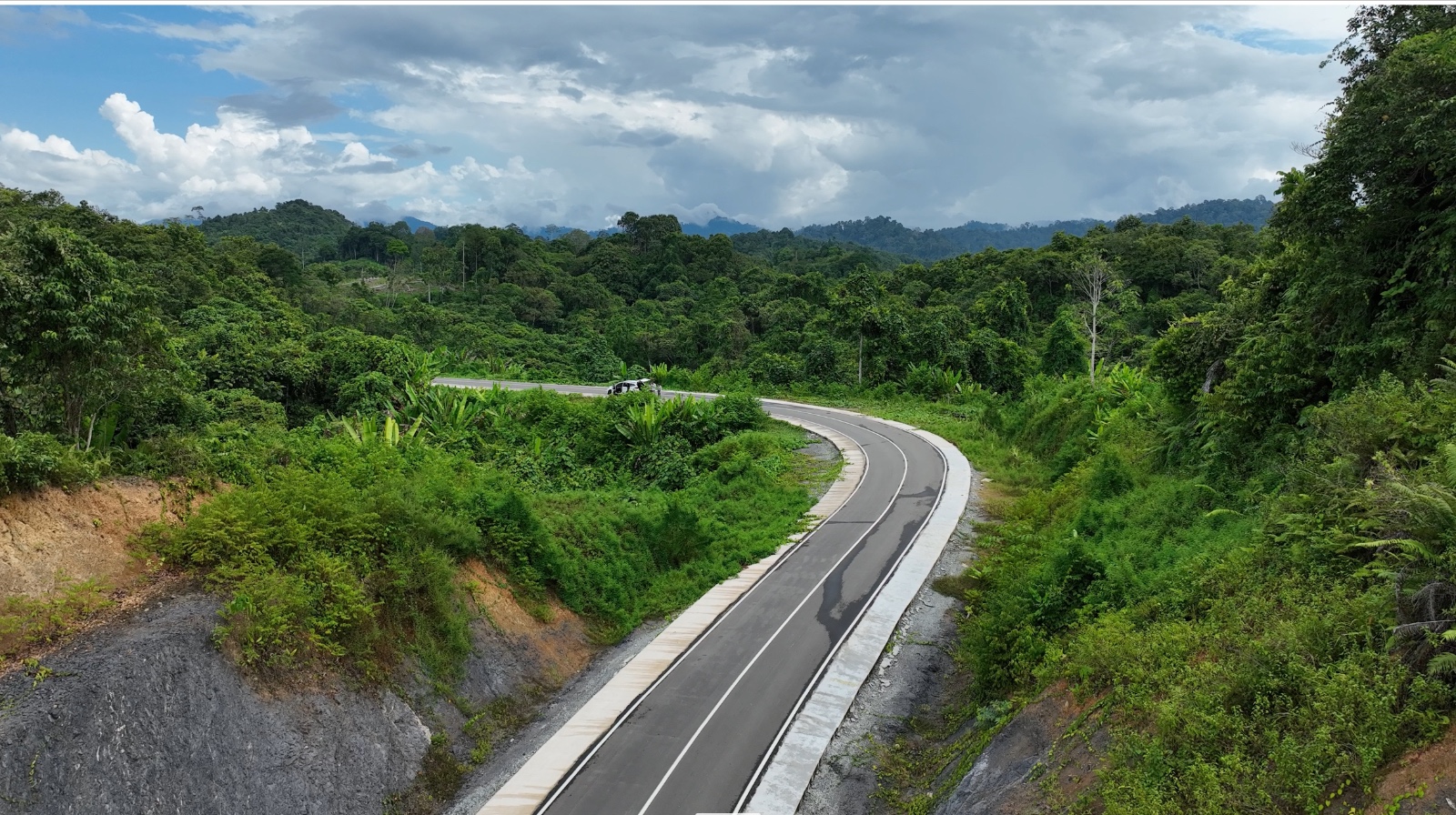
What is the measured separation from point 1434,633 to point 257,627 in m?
14.5

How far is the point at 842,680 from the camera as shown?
51.2ft

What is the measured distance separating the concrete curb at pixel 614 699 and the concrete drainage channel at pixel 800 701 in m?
0.02

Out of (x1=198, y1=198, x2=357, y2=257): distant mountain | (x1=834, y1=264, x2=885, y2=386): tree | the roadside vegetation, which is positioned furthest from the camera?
(x1=198, y1=198, x2=357, y2=257): distant mountain

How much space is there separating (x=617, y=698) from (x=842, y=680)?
4.47 metres

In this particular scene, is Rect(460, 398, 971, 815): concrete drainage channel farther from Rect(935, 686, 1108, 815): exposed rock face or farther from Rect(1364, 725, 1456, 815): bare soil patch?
Rect(1364, 725, 1456, 815): bare soil patch

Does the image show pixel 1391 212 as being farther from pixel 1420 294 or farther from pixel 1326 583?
pixel 1326 583

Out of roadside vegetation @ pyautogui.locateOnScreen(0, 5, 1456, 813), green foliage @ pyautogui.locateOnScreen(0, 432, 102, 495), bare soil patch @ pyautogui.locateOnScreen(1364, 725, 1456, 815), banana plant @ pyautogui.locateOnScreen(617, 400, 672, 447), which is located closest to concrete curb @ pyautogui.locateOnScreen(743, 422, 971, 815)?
roadside vegetation @ pyautogui.locateOnScreen(0, 5, 1456, 813)

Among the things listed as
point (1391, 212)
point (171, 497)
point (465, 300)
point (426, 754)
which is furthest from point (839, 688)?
point (465, 300)

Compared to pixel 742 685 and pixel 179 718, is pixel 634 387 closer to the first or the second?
pixel 742 685

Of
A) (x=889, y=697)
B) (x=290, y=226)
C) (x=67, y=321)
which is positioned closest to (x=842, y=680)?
(x=889, y=697)

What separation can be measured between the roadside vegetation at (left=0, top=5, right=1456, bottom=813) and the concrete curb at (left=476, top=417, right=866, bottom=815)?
36.4 inches

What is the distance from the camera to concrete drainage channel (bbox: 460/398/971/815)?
12430 mm

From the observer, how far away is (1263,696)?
860 centimetres

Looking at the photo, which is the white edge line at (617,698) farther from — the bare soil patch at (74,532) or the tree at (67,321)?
the tree at (67,321)
